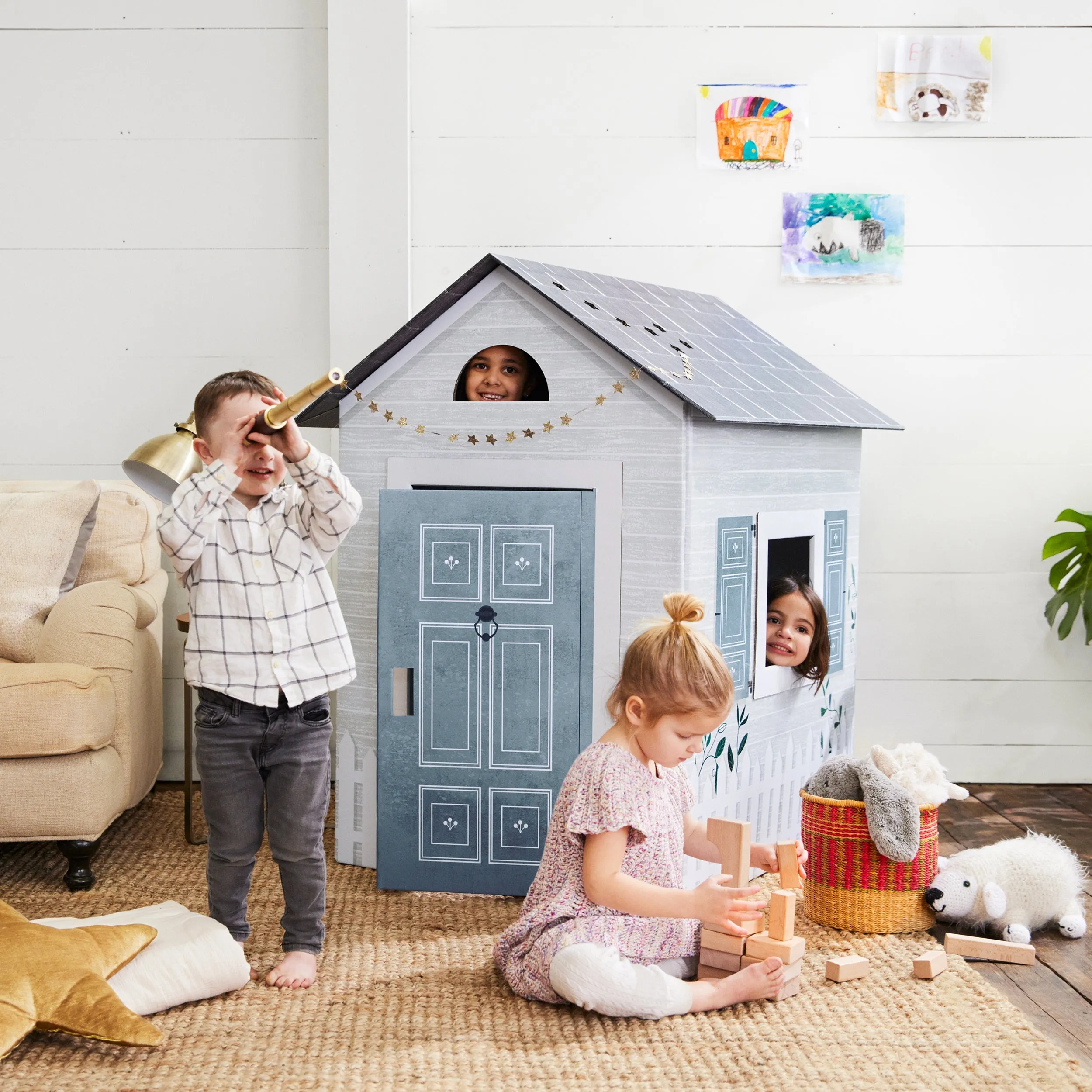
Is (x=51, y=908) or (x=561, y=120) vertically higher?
(x=561, y=120)

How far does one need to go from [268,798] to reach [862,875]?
1.03m

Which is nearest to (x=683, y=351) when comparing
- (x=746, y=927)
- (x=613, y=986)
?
(x=746, y=927)

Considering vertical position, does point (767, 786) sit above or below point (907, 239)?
below

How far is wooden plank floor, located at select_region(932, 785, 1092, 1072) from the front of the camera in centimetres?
167

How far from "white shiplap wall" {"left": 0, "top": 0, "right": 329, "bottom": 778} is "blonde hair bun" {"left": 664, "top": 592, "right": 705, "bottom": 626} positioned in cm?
158

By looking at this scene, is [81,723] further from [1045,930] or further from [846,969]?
[1045,930]

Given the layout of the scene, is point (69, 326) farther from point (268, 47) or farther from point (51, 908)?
point (51, 908)

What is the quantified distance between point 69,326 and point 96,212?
305mm

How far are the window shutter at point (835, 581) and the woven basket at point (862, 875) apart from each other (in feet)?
1.66

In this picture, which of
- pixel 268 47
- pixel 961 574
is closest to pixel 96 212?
pixel 268 47

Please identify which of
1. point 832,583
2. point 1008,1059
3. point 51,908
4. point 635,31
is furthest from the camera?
point 635,31

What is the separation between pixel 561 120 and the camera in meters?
2.96

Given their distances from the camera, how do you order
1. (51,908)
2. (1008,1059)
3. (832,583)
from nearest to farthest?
(1008,1059) → (51,908) → (832,583)

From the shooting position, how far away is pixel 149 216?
9.79ft
